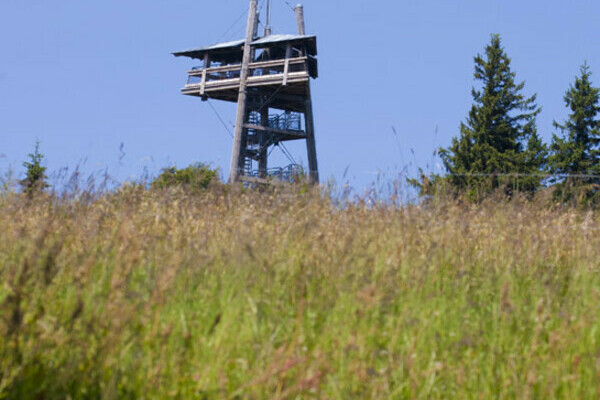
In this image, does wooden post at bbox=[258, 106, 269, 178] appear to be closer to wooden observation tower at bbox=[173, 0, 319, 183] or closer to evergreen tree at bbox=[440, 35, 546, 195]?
wooden observation tower at bbox=[173, 0, 319, 183]

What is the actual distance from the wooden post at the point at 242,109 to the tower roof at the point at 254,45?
0.44 metres

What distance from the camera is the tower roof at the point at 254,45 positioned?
23.7 m

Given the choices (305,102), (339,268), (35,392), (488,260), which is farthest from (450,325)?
(305,102)

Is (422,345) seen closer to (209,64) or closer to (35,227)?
(35,227)

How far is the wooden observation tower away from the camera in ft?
75.2

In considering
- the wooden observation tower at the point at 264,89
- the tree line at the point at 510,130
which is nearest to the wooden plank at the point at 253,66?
the wooden observation tower at the point at 264,89

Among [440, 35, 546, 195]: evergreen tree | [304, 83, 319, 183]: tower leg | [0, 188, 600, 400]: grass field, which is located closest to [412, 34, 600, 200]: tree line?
[440, 35, 546, 195]: evergreen tree

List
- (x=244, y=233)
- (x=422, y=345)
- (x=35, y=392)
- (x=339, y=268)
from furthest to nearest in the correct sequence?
(x=244, y=233) → (x=339, y=268) → (x=422, y=345) → (x=35, y=392)

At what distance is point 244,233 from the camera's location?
4555 millimetres

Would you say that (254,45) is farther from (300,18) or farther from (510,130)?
(510,130)

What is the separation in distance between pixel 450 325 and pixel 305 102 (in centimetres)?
2053

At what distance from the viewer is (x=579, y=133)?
106 feet

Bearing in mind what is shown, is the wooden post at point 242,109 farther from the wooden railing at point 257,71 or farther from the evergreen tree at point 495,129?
the evergreen tree at point 495,129

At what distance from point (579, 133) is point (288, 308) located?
105ft
